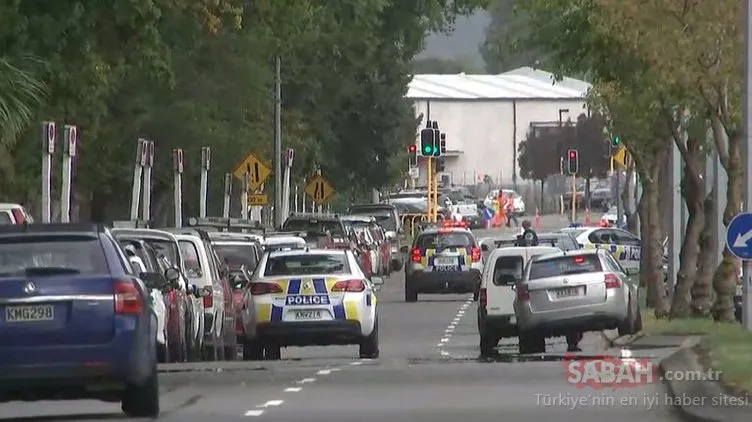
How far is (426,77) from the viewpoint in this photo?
150250mm

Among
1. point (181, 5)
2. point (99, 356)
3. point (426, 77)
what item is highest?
point (426, 77)

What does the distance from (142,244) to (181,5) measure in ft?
24.4

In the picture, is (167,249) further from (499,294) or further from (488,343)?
(499,294)

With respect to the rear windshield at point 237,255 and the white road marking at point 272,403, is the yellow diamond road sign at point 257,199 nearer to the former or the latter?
the rear windshield at point 237,255

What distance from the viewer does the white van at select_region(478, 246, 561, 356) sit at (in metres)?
29.9

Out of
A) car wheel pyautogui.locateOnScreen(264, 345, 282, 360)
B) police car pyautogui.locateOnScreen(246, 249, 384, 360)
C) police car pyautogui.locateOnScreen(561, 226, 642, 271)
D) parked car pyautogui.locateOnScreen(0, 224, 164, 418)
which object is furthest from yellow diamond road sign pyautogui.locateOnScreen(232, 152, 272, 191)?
parked car pyautogui.locateOnScreen(0, 224, 164, 418)

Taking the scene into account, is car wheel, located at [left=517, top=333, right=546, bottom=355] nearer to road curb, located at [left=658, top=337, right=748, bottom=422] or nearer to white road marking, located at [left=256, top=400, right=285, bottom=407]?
road curb, located at [left=658, top=337, right=748, bottom=422]

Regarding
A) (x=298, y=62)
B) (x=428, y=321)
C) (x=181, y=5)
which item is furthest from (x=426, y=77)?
(x=181, y=5)

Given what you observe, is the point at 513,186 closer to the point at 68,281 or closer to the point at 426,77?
the point at 426,77

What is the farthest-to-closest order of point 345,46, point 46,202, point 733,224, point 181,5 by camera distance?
point 345,46 → point 181,5 → point 46,202 → point 733,224

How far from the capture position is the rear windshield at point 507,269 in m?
31.2

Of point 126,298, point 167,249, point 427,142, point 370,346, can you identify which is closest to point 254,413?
point 126,298

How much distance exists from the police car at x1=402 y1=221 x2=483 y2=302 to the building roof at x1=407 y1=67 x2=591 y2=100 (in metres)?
89.0

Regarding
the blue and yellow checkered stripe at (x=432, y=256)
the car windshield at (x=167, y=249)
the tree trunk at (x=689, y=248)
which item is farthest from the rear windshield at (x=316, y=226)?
the car windshield at (x=167, y=249)
